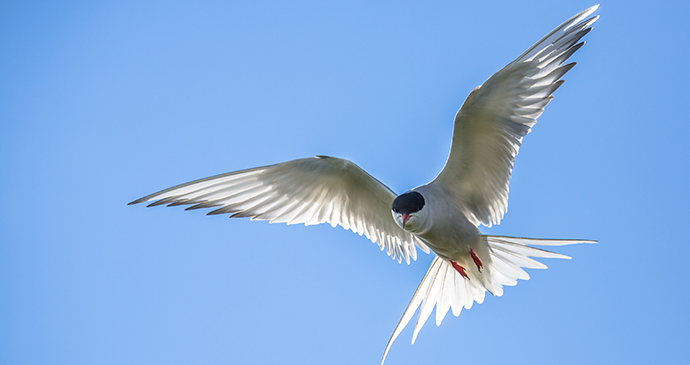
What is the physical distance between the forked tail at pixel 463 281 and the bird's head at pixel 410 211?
2.79 feet

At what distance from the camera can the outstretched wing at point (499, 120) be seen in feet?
15.8

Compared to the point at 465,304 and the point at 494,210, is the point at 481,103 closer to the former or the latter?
the point at 494,210

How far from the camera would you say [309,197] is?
5.92 meters

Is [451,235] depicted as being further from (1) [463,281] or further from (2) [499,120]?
(2) [499,120]

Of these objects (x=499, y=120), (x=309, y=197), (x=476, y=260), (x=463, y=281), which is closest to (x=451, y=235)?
(x=476, y=260)

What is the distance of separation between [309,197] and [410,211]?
1.31 m

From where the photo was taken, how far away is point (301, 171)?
18.6 ft

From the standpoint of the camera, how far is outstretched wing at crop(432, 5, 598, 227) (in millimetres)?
4812

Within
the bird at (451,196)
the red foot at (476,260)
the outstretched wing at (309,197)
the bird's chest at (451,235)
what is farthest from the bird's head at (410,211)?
the red foot at (476,260)

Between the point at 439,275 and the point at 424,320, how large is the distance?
0.51m

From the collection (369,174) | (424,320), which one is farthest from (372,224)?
(424,320)

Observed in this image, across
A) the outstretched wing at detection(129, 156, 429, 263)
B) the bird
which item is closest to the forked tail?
the bird

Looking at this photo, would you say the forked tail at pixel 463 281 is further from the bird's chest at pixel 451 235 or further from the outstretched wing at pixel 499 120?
the outstretched wing at pixel 499 120

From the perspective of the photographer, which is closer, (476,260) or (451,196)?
(476,260)
